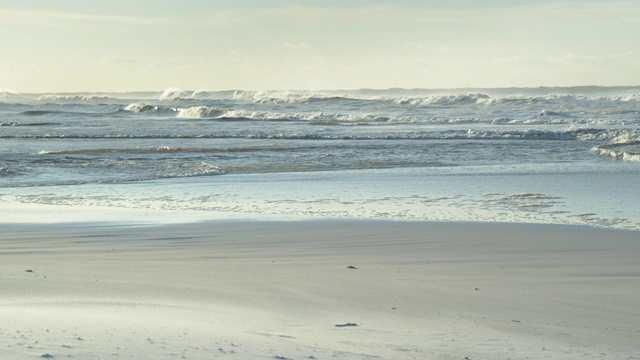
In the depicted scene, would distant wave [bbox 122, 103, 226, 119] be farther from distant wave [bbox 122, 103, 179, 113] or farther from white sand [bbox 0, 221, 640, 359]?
white sand [bbox 0, 221, 640, 359]

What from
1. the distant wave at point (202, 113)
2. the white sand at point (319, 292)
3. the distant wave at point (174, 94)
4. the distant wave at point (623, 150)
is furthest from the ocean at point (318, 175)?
the distant wave at point (174, 94)

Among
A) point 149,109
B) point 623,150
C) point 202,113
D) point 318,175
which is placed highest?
point 149,109

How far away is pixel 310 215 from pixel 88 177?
5.97 m

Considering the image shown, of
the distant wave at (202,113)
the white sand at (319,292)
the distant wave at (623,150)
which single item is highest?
the distant wave at (202,113)

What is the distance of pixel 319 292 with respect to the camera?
16.0ft

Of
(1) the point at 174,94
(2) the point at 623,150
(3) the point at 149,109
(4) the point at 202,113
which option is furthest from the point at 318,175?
(1) the point at 174,94

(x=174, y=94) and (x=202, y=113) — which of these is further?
(x=174, y=94)

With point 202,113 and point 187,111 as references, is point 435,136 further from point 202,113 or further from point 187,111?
point 187,111

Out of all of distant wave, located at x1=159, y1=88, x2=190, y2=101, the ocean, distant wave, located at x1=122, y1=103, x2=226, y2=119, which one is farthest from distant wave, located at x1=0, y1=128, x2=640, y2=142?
distant wave, located at x1=159, y1=88, x2=190, y2=101

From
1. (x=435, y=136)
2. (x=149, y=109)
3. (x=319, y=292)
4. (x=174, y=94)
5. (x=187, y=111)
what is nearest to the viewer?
(x=319, y=292)

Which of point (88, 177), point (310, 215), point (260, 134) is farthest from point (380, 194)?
point (260, 134)

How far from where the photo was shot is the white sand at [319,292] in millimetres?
3500

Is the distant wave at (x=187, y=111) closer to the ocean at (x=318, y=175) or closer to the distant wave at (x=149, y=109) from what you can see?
the distant wave at (x=149, y=109)

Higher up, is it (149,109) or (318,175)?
(149,109)
